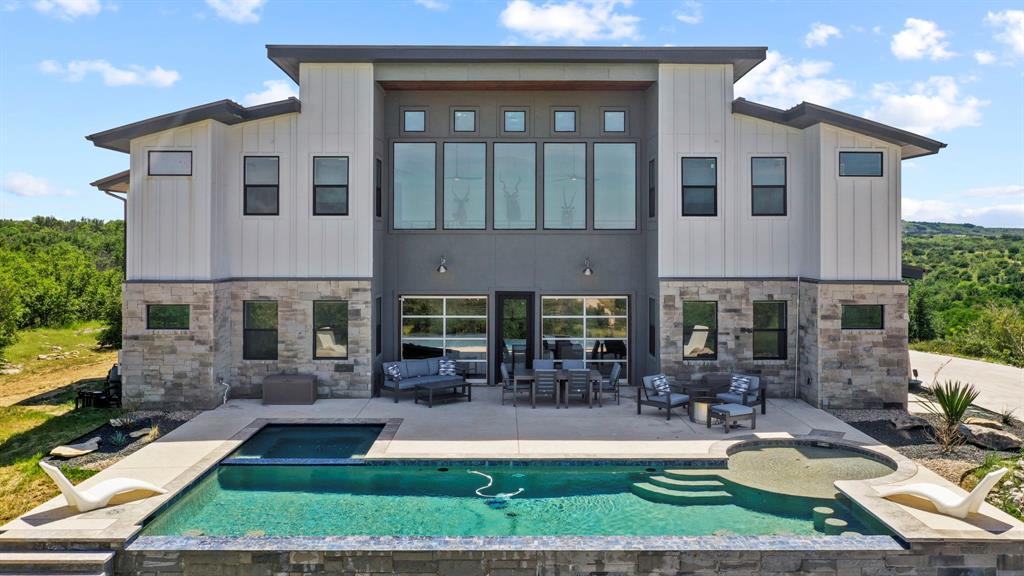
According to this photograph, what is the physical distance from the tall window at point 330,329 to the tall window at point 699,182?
24.4ft

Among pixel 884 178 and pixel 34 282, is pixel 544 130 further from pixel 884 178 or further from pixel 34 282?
pixel 34 282

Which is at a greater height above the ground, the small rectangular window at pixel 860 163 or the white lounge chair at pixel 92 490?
the small rectangular window at pixel 860 163

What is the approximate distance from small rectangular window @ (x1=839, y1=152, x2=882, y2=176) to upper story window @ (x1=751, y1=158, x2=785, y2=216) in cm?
121

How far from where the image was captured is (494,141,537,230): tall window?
611 inches

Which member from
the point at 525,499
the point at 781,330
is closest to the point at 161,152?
the point at 525,499

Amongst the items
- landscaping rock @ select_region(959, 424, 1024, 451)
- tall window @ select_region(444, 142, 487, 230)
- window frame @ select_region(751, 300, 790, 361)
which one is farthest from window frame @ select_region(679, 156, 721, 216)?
landscaping rock @ select_region(959, 424, 1024, 451)

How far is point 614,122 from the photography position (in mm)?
15469

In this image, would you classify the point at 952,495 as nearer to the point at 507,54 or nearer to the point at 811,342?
the point at 811,342

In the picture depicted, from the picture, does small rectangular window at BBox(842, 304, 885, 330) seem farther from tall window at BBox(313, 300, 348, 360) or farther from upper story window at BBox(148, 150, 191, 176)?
upper story window at BBox(148, 150, 191, 176)

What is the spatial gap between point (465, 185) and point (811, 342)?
7.90 meters

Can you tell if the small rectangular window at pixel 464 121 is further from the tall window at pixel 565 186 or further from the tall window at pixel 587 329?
the tall window at pixel 587 329

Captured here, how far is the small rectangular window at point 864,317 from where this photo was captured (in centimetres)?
1365

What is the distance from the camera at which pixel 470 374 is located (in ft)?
51.9

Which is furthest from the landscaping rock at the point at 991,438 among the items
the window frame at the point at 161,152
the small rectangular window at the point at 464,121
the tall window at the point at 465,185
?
the window frame at the point at 161,152
